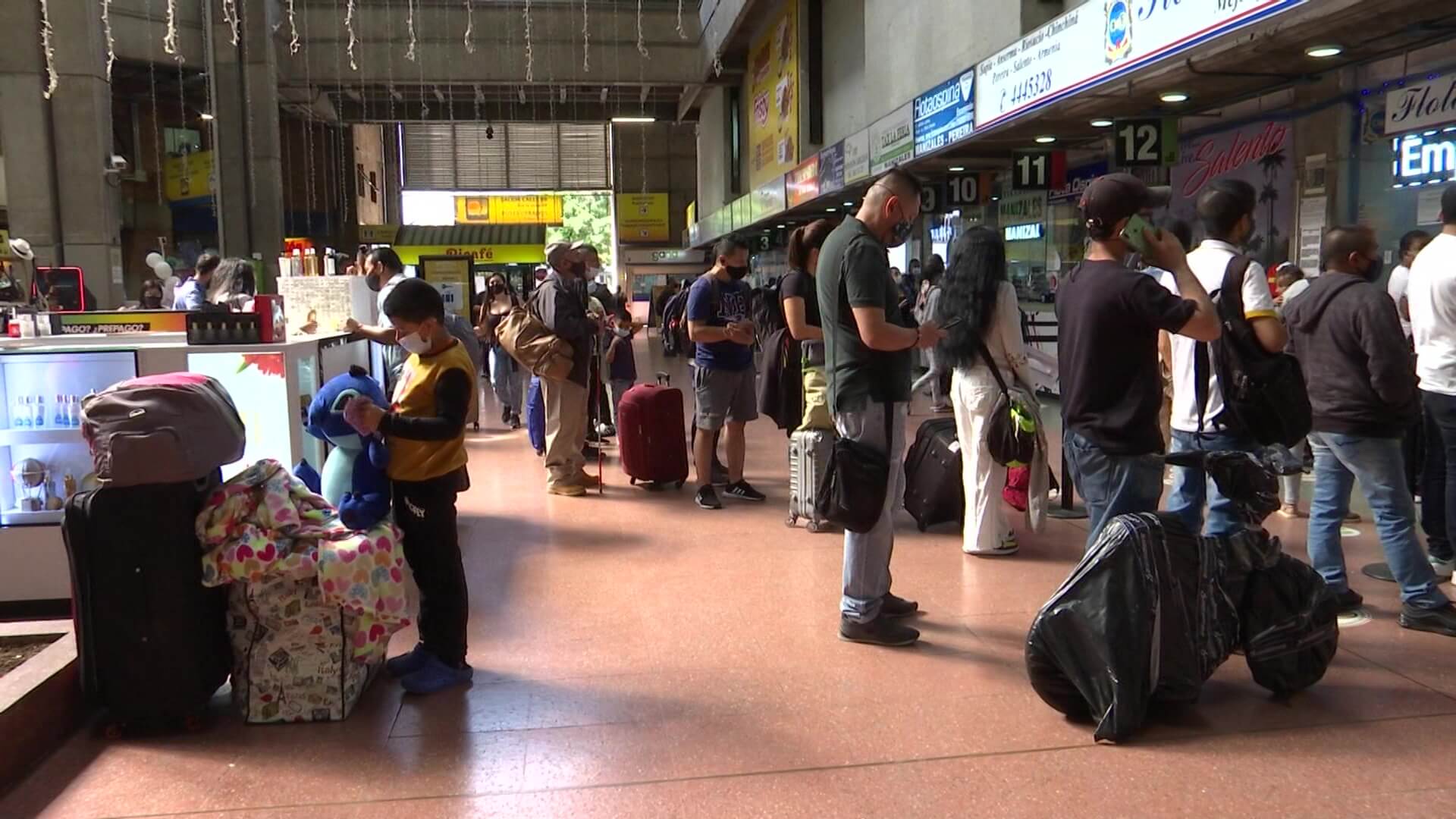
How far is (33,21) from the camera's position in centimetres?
1477

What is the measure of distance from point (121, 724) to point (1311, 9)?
565cm

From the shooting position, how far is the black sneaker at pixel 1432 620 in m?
3.93

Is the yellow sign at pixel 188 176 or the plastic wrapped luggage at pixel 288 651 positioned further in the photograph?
A: the yellow sign at pixel 188 176

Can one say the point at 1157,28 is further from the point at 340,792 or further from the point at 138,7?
the point at 138,7

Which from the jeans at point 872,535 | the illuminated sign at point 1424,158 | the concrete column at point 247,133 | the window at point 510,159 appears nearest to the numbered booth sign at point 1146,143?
the illuminated sign at point 1424,158

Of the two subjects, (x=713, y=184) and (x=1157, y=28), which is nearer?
(x=1157, y=28)

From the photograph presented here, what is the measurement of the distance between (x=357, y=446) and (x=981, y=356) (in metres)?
2.88

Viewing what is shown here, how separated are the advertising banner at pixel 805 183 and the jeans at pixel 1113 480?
11339mm

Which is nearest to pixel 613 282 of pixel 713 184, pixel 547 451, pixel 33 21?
pixel 713 184

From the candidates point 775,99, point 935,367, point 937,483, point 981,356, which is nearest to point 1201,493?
point 981,356

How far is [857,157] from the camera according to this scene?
12492 mm

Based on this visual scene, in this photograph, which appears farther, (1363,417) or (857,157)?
(857,157)

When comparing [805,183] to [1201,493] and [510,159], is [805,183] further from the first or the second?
[510,159]

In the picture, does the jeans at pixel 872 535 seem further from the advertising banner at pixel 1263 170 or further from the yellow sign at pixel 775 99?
the yellow sign at pixel 775 99
